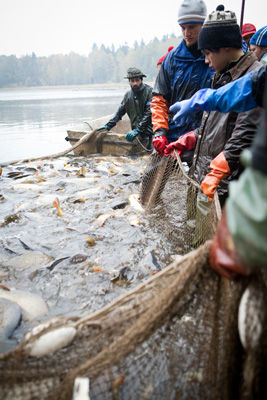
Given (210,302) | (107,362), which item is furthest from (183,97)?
(107,362)

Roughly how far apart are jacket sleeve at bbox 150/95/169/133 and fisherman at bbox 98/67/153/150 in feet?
9.34

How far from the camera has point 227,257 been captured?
1002 mm

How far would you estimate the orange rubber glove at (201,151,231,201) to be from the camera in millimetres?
2296

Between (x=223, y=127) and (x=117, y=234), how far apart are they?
1.80 meters

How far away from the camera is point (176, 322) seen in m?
1.37

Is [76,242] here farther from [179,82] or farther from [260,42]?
[260,42]

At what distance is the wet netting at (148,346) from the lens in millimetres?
1231

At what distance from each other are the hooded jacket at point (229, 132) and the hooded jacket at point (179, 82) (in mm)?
775

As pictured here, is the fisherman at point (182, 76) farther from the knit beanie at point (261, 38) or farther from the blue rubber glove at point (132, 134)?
the blue rubber glove at point (132, 134)

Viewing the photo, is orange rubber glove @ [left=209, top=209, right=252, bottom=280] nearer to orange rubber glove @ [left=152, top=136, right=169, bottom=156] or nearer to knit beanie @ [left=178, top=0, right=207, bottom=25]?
orange rubber glove @ [left=152, top=136, right=169, bottom=156]

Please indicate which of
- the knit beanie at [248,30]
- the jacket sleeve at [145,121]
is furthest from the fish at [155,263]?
the knit beanie at [248,30]

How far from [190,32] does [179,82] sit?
57cm

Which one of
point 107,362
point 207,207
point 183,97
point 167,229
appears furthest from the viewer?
point 183,97

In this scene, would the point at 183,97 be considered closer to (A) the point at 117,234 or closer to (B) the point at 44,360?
(A) the point at 117,234
